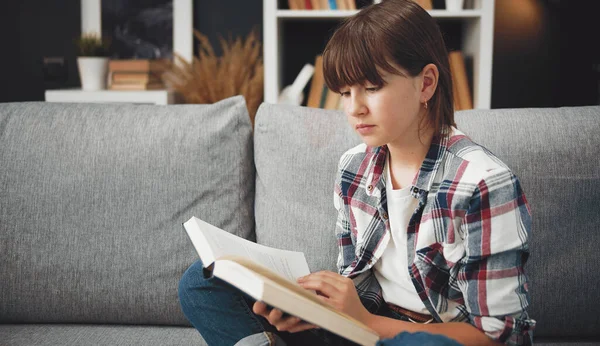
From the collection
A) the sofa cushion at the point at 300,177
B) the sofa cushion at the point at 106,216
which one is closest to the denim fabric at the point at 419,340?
the sofa cushion at the point at 300,177

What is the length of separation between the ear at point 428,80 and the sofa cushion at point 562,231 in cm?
35

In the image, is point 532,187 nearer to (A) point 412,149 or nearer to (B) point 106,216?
(A) point 412,149

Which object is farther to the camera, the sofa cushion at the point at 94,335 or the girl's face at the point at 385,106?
the sofa cushion at the point at 94,335

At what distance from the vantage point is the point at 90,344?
132 centimetres

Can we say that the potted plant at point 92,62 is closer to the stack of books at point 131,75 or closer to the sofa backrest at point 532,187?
the stack of books at point 131,75

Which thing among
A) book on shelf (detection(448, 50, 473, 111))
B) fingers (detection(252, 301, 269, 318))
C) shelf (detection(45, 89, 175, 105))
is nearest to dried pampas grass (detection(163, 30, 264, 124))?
shelf (detection(45, 89, 175, 105))

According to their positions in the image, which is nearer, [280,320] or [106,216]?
[280,320]

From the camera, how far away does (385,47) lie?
1.01m

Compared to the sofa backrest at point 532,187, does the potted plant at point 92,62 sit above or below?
above

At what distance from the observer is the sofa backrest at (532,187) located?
1.32 meters

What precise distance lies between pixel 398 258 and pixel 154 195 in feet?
1.95

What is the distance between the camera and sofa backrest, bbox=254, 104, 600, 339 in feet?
4.32

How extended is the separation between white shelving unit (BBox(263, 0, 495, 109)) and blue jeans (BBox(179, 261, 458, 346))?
4.32ft

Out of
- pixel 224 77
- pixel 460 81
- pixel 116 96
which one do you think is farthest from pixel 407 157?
pixel 116 96
